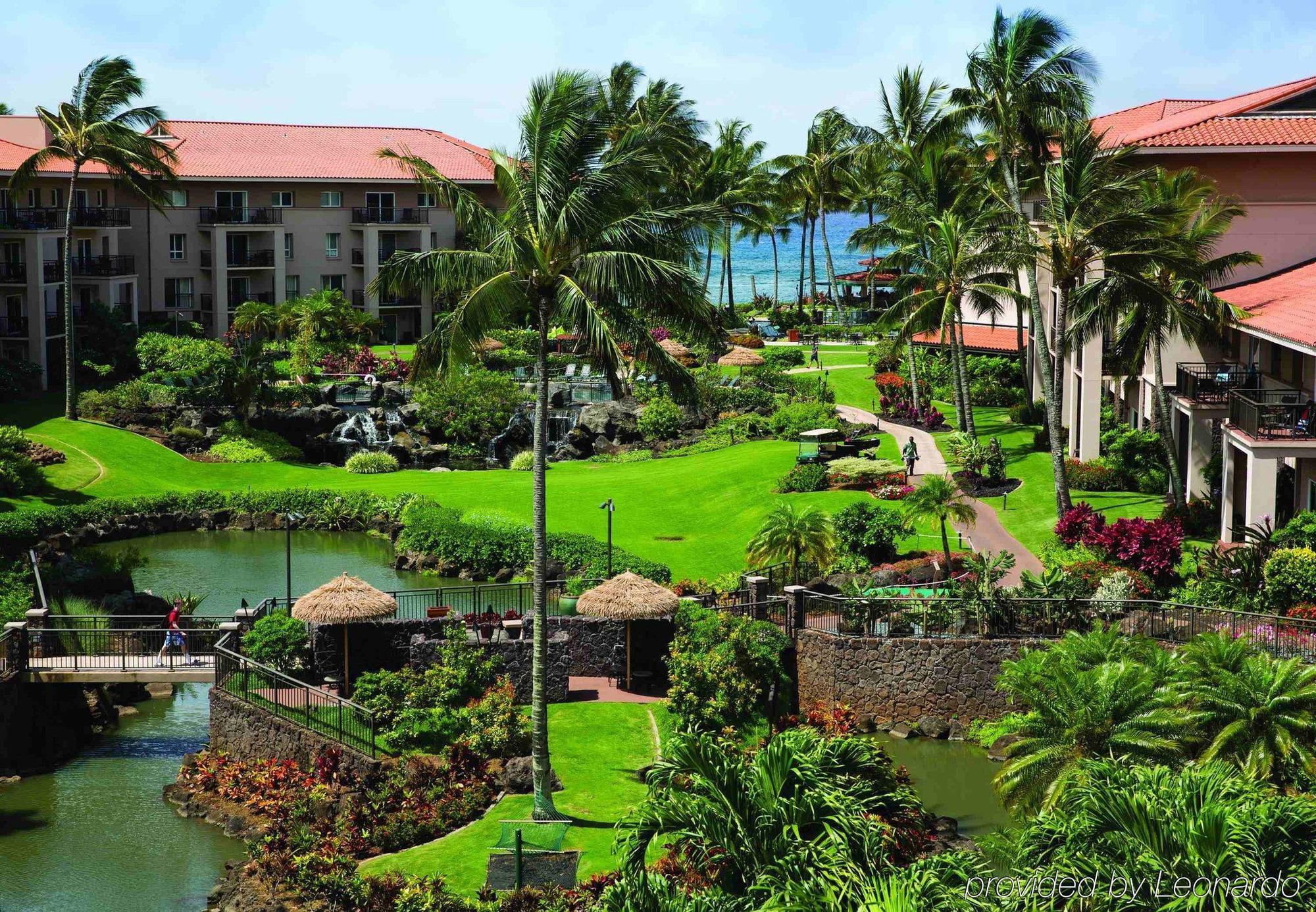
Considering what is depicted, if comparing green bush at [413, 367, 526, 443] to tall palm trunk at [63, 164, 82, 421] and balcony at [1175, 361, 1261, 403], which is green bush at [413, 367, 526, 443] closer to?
tall palm trunk at [63, 164, 82, 421]

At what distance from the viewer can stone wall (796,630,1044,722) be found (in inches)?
1289

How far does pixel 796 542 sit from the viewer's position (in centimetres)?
3756

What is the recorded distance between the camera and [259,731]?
2936 cm

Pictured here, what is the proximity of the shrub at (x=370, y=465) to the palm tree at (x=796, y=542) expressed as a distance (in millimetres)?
26261

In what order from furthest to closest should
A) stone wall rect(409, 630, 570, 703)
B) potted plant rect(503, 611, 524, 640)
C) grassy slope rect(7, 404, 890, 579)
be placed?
grassy slope rect(7, 404, 890, 579)
potted plant rect(503, 611, 524, 640)
stone wall rect(409, 630, 570, 703)

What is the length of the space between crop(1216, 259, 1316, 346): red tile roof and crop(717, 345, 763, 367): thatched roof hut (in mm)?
24438

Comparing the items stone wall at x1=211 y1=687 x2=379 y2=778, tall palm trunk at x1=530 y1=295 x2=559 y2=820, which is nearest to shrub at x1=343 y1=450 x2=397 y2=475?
stone wall at x1=211 y1=687 x2=379 y2=778

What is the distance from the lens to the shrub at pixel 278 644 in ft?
103

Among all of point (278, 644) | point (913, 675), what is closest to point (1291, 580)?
point (913, 675)

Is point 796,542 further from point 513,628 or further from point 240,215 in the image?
point 240,215

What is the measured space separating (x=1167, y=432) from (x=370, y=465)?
3078 centimetres

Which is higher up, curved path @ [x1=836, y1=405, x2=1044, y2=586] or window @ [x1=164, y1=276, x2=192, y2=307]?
window @ [x1=164, y1=276, x2=192, y2=307]

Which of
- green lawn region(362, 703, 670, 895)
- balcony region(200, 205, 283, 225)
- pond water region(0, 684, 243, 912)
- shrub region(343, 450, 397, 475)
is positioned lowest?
pond water region(0, 684, 243, 912)

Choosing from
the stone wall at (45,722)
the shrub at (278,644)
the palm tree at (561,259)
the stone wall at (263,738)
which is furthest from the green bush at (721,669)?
the stone wall at (45,722)
